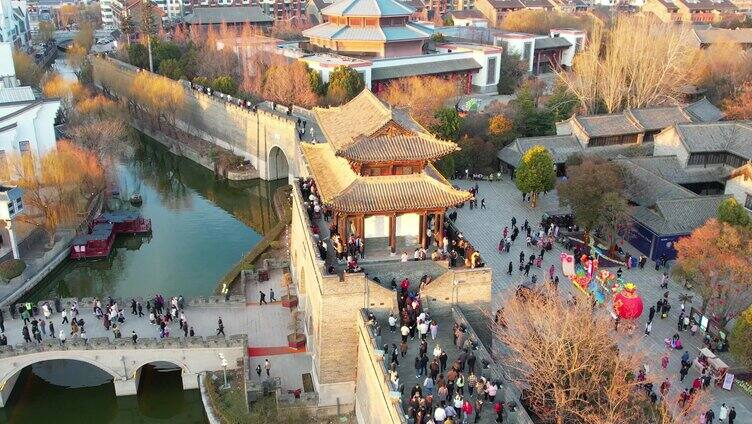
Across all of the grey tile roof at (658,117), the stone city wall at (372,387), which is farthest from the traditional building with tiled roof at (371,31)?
the stone city wall at (372,387)

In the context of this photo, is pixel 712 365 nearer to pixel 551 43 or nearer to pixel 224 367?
pixel 224 367

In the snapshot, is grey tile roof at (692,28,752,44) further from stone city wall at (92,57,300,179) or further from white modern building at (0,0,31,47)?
white modern building at (0,0,31,47)

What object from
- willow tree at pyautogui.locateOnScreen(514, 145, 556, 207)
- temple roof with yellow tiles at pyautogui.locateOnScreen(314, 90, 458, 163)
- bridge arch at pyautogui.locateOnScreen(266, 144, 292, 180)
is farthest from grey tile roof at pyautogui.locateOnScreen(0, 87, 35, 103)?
willow tree at pyautogui.locateOnScreen(514, 145, 556, 207)

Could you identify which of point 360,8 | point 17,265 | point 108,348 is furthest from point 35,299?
point 360,8

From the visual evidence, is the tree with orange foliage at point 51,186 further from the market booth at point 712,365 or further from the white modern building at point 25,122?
the market booth at point 712,365

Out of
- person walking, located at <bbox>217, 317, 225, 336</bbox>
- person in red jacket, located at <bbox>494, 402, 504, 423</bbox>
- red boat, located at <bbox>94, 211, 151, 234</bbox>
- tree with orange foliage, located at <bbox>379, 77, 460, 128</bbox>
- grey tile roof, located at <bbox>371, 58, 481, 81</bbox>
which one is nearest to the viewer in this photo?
person in red jacket, located at <bbox>494, 402, 504, 423</bbox>

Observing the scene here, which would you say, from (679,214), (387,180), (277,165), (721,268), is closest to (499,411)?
(387,180)

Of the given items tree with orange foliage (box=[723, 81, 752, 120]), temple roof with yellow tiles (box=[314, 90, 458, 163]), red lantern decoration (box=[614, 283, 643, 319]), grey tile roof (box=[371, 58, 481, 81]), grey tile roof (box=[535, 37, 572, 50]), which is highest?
temple roof with yellow tiles (box=[314, 90, 458, 163])

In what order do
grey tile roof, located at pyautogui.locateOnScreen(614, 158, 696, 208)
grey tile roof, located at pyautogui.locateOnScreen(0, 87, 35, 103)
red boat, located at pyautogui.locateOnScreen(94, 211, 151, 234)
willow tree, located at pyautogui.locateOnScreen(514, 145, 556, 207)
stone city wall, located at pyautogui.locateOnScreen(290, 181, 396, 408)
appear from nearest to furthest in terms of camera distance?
stone city wall, located at pyautogui.locateOnScreen(290, 181, 396, 408)
grey tile roof, located at pyautogui.locateOnScreen(614, 158, 696, 208)
willow tree, located at pyautogui.locateOnScreen(514, 145, 556, 207)
red boat, located at pyautogui.locateOnScreen(94, 211, 151, 234)
grey tile roof, located at pyautogui.locateOnScreen(0, 87, 35, 103)
